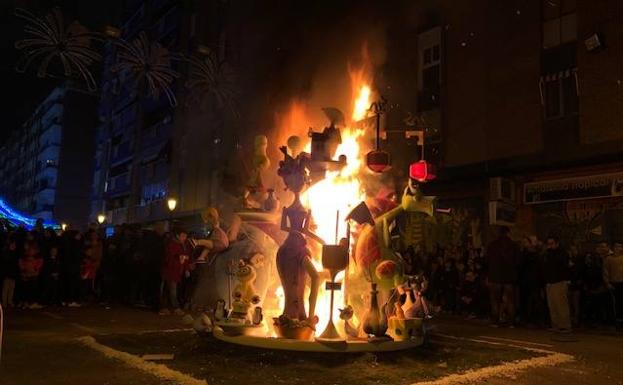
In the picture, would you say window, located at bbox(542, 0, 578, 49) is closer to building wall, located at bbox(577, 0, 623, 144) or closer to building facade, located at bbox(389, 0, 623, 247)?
building facade, located at bbox(389, 0, 623, 247)

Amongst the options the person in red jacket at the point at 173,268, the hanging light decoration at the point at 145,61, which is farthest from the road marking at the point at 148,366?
the hanging light decoration at the point at 145,61

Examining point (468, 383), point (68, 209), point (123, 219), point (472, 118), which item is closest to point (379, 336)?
point (468, 383)

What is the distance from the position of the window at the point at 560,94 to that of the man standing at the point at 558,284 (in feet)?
21.9

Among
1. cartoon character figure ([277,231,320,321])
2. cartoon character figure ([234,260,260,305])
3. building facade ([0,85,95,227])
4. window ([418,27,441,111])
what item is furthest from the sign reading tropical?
building facade ([0,85,95,227])

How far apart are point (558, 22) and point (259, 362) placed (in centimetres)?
1404

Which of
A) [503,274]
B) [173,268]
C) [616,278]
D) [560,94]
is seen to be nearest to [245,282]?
[173,268]

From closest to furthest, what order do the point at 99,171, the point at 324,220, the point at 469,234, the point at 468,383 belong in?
the point at 468,383 < the point at 324,220 < the point at 469,234 < the point at 99,171

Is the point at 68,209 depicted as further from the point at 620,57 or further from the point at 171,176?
the point at 620,57

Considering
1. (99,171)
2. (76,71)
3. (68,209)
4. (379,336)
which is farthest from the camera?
(68,209)

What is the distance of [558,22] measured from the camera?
627 inches

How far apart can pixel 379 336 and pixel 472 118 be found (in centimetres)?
1264

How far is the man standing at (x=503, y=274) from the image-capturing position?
11055 mm

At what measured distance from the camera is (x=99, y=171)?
51844 millimetres

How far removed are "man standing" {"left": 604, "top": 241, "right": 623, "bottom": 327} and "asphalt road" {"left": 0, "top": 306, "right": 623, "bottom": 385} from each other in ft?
8.51
